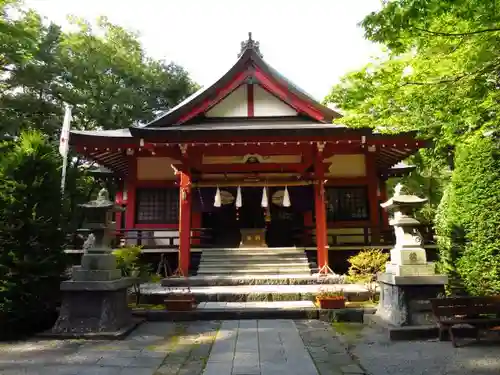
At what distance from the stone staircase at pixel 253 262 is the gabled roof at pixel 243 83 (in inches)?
189

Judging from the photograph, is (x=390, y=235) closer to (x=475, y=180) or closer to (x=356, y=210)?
(x=356, y=210)

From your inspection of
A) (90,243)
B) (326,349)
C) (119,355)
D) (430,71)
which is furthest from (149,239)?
(430,71)

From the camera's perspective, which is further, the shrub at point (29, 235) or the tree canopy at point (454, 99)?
the shrub at point (29, 235)

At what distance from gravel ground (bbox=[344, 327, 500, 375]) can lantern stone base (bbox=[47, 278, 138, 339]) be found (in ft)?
13.5

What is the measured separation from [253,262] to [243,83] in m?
6.53

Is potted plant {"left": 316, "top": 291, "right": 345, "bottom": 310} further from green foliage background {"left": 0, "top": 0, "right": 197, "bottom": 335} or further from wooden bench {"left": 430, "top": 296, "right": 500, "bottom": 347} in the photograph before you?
green foliage background {"left": 0, "top": 0, "right": 197, "bottom": 335}

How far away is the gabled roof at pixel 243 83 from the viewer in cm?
1273

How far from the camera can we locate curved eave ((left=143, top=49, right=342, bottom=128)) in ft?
41.6

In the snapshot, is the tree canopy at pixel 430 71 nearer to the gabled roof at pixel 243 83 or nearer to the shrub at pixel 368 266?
the shrub at pixel 368 266

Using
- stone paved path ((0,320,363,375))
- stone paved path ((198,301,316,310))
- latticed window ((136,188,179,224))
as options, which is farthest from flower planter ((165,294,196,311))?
latticed window ((136,188,179,224))

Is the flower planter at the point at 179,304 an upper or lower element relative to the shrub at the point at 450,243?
lower

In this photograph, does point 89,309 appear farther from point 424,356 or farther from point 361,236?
point 361,236

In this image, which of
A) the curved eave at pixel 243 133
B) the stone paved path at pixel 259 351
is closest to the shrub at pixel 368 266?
the stone paved path at pixel 259 351

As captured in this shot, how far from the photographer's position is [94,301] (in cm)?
655
